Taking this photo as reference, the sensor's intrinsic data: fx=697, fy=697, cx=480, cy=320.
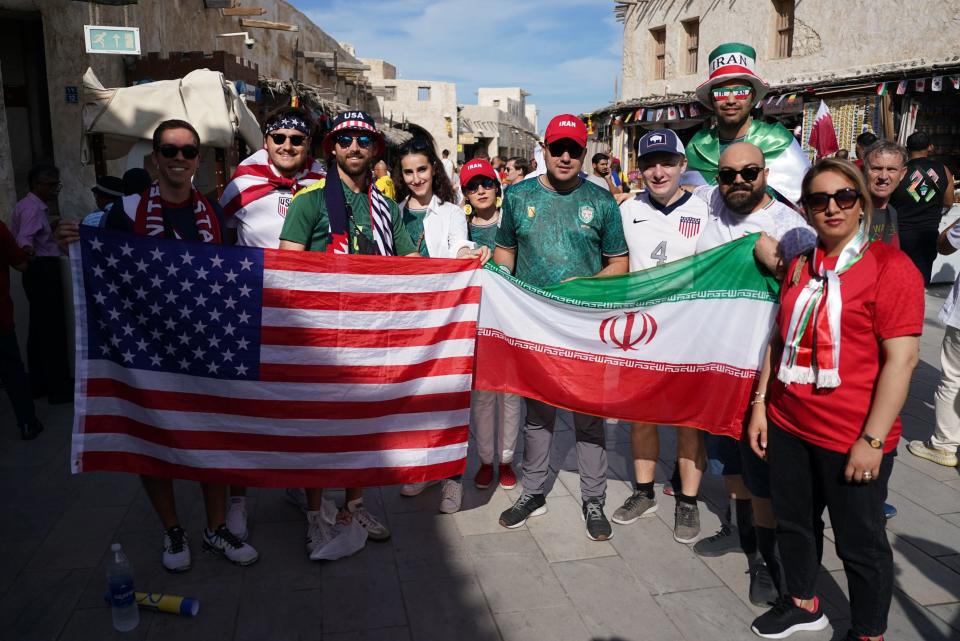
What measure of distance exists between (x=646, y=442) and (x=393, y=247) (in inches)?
69.4

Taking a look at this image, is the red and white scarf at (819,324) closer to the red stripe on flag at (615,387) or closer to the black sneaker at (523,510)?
the red stripe on flag at (615,387)

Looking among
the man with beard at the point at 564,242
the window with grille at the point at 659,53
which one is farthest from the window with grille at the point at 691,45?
the man with beard at the point at 564,242

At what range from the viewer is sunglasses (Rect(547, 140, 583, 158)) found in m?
3.62

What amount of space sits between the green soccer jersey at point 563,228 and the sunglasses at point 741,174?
687 mm

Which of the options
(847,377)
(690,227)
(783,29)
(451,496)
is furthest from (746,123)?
(783,29)

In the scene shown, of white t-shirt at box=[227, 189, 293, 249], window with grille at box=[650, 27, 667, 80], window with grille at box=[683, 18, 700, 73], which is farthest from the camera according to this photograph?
window with grille at box=[650, 27, 667, 80]

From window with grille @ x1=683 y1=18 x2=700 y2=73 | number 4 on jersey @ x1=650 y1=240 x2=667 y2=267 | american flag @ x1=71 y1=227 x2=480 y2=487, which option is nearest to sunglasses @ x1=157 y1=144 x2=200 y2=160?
american flag @ x1=71 y1=227 x2=480 y2=487

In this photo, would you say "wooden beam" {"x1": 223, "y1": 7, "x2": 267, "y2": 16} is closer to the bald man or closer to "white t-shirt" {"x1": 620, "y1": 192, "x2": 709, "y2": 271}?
"white t-shirt" {"x1": 620, "y1": 192, "x2": 709, "y2": 271}

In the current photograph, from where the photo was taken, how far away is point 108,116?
23.1 ft

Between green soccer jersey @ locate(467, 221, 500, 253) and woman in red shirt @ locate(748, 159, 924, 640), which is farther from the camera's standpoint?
green soccer jersey @ locate(467, 221, 500, 253)

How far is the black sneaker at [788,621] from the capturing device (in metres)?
2.90

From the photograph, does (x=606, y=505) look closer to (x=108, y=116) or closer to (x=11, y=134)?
(x=108, y=116)

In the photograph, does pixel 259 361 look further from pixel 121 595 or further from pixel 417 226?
pixel 417 226

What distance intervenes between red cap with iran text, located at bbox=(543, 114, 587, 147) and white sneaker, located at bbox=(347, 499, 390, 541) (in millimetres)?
2192
